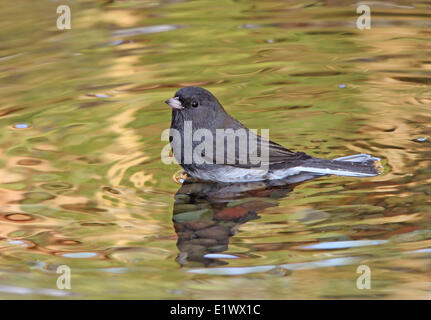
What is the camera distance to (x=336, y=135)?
593cm

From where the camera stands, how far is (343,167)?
5.23 metres

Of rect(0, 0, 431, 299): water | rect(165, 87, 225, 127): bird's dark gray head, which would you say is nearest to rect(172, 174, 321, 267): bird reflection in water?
rect(0, 0, 431, 299): water

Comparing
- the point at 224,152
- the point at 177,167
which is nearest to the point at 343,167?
the point at 224,152

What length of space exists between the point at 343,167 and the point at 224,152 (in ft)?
2.64

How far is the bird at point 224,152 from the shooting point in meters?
5.30

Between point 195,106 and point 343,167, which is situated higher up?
point 195,106

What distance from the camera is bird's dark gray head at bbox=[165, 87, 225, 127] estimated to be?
5371 mm

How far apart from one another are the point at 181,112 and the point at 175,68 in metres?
1.98

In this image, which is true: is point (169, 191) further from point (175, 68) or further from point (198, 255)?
point (175, 68)

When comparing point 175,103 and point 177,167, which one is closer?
point 175,103

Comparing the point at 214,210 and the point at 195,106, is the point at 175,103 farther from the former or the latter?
the point at 214,210

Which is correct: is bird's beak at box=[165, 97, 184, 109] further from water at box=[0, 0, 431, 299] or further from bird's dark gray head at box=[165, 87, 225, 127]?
water at box=[0, 0, 431, 299]

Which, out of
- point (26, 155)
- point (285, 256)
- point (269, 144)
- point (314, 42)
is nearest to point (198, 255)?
point (285, 256)

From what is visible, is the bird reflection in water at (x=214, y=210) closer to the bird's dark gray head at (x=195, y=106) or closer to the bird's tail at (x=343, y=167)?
the bird's tail at (x=343, y=167)
